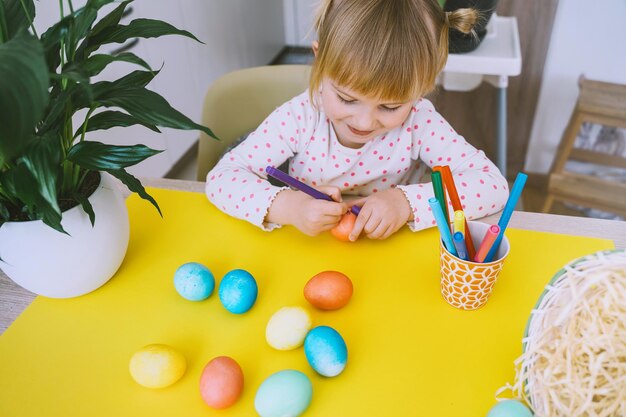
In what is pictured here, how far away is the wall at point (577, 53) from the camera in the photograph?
6.04ft

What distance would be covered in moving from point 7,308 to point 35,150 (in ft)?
1.05

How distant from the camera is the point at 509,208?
1.96ft

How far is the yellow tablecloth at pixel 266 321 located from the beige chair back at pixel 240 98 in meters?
0.41

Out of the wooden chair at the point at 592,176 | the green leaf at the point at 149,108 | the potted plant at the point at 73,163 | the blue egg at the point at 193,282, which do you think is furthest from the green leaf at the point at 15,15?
the wooden chair at the point at 592,176

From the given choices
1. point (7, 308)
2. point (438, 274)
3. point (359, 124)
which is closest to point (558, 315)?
point (438, 274)

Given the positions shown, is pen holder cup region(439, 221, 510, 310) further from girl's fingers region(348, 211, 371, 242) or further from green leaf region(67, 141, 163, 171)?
green leaf region(67, 141, 163, 171)

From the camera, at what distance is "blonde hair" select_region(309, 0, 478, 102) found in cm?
76

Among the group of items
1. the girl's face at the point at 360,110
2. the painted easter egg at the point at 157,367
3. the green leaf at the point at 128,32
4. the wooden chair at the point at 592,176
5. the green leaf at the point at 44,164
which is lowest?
the wooden chair at the point at 592,176

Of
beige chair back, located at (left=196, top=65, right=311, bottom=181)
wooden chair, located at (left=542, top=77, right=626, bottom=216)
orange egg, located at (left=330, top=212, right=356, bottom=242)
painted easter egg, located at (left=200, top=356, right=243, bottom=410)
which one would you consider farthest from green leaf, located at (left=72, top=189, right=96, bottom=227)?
wooden chair, located at (left=542, top=77, right=626, bottom=216)

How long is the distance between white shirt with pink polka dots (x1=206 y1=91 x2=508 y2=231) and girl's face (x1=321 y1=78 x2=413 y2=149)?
104 millimetres

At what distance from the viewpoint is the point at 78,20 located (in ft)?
1.77

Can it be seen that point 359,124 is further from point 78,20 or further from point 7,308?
point 7,308

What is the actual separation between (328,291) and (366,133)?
1.17 ft

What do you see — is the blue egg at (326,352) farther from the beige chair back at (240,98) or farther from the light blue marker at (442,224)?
the beige chair back at (240,98)
